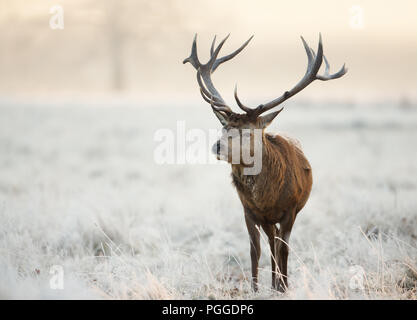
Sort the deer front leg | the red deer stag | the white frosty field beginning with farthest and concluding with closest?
the deer front leg
the white frosty field
the red deer stag

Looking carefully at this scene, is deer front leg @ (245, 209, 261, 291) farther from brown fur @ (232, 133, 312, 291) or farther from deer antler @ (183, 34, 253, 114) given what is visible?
deer antler @ (183, 34, 253, 114)

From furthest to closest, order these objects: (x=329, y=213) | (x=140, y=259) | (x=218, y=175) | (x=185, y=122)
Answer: (x=185, y=122) < (x=218, y=175) < (x=329, y=213) < (x=140, y=259)

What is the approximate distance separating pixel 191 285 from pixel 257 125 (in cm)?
206

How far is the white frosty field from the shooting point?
4.59 m

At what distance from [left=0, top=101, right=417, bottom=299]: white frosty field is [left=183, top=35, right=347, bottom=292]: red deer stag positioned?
270mm

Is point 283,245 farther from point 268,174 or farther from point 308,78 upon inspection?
point 308,78

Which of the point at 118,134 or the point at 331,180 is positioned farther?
the point at 118,134

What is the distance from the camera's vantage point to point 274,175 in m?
4.56

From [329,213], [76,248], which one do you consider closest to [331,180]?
[329,213]

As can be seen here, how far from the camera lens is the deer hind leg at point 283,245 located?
183 inches

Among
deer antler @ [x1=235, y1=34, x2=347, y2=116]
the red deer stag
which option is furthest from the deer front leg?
deer antler @ [x1=235, y1=34, x2=347, y2=116]

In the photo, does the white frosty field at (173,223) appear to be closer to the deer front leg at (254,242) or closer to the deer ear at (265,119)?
the deer front leg at (254,242)

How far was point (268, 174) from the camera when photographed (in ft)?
14.8
